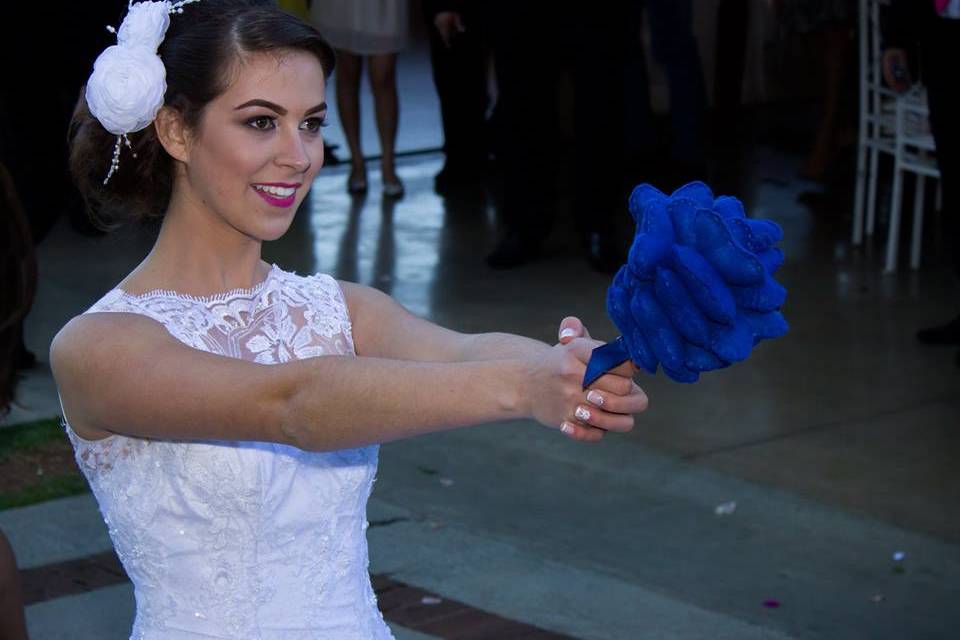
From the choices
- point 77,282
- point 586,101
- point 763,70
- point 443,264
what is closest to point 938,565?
point 586,101

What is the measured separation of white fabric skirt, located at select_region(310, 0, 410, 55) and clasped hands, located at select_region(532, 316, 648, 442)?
24.4 feet

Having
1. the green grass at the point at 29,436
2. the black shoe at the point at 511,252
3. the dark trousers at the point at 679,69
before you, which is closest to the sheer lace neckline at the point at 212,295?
the green grass at the point at 29,436

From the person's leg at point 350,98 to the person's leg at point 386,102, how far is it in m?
0.10

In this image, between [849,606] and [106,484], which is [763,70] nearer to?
[849,606]

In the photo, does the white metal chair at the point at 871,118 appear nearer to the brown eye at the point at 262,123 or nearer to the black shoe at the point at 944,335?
the black shoe at the point at 944,335

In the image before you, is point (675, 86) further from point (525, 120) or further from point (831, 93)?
point (525, 120)

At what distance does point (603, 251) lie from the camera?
7.96 m

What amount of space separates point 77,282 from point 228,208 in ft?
18.3

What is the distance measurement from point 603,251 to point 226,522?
562 centimetres

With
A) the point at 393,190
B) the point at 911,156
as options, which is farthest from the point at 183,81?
the point at 393,190

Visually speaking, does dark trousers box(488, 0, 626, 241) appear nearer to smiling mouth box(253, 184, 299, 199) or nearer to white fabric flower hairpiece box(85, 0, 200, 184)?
white fabric flower hairpiece box(85, 0, 200, 184)

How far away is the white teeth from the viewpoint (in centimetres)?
252

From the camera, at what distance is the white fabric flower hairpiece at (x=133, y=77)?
256 cm

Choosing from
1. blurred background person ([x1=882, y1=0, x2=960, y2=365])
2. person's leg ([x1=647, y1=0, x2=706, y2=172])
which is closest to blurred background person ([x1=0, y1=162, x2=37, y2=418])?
blurred background person ([x1=882, y1=0, x2=960, y2=365])
